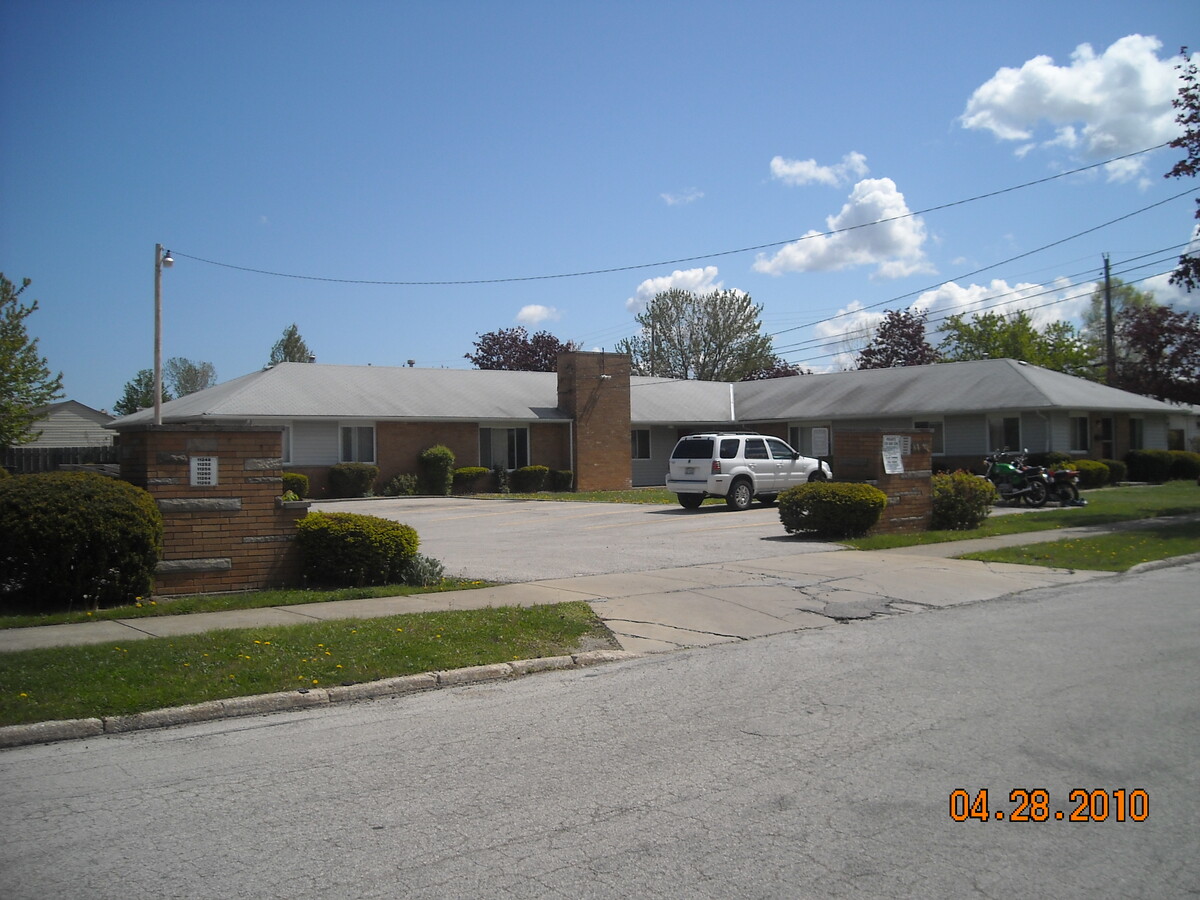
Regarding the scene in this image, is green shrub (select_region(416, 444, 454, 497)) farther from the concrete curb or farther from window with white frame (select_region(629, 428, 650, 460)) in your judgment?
the concrete curb

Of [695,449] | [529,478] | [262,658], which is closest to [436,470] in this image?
[529,478]

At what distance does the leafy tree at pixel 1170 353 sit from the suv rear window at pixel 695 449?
18.8 meters

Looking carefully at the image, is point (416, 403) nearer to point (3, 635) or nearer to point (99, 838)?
point (3, 635)

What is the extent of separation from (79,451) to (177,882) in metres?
41.0

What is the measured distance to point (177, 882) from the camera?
173 inches

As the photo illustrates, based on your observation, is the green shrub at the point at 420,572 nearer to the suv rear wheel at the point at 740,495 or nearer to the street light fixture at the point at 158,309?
the suv rear wheel at the point at 740,495

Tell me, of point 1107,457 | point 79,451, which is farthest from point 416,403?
point 1107,457

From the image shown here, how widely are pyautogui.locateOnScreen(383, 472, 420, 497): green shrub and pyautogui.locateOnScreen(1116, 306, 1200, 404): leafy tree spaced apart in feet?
87.5

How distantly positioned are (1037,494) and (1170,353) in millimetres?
16904

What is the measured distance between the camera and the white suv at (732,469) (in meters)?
24.5

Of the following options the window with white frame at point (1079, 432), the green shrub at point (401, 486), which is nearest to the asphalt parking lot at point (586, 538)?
the green shrub at point (401, 486)

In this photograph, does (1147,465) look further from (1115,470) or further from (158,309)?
(158,309)

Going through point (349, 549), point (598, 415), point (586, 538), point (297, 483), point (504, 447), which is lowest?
point (586, 538)

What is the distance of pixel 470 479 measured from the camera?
120 ft
